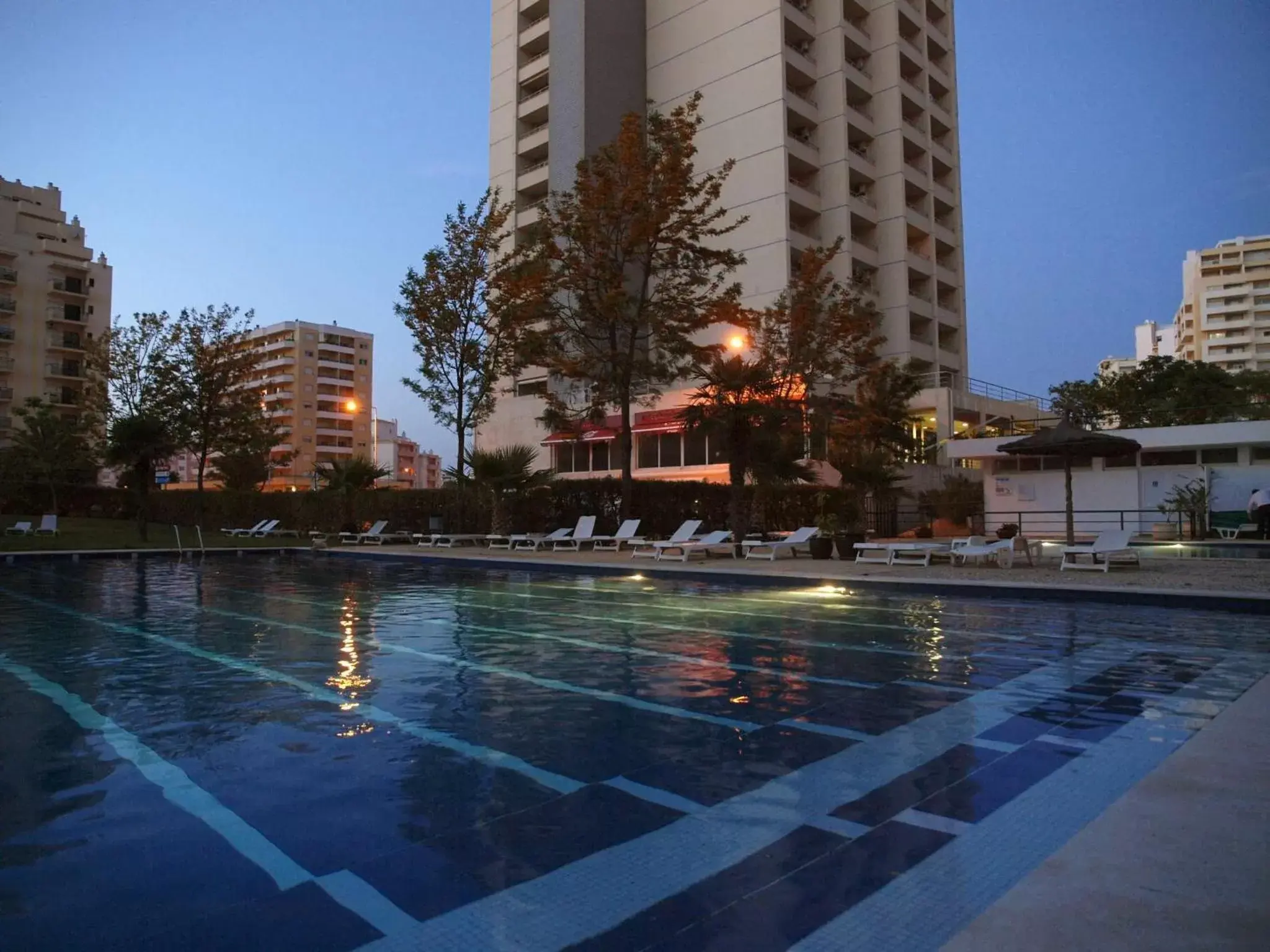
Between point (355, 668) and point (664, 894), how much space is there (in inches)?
192

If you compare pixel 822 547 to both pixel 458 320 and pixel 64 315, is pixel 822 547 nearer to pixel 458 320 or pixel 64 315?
pixel 458 320

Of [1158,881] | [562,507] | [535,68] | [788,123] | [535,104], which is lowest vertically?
[1158,881]

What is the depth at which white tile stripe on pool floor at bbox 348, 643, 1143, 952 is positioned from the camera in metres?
2.51

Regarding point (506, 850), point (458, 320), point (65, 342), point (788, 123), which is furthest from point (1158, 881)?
point (65, 342)

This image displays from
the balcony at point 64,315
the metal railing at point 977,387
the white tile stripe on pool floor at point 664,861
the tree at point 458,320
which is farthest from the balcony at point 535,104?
the white tile stripe on pool floor at point 664,861

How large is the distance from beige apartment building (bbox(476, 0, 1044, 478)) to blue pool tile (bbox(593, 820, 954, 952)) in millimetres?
34980

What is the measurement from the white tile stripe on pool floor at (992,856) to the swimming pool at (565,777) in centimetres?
1

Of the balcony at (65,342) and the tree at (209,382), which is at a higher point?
the balcony at (65,342)

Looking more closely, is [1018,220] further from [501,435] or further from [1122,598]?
[1122,598]

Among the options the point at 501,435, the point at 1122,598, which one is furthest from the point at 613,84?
→ the point at 1122,598

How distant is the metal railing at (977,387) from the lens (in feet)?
138

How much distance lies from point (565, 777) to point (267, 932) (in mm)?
1732

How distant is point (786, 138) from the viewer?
138 feet

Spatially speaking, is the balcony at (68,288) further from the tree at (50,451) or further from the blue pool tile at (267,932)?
the blue pool tile at (267,932)
